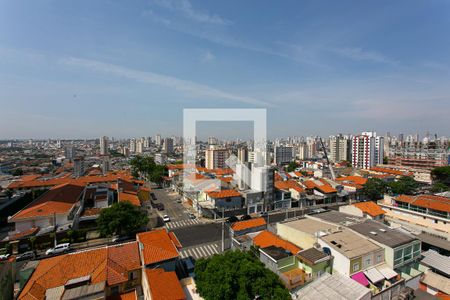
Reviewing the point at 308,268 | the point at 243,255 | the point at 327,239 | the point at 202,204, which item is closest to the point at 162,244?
the point at 243,255

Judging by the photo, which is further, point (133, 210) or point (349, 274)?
point (133, 210)

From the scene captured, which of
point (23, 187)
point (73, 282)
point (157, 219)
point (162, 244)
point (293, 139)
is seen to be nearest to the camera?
point (73, 282)

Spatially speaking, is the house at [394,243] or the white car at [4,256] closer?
the house at [394,243]

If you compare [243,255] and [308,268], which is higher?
[243,255]

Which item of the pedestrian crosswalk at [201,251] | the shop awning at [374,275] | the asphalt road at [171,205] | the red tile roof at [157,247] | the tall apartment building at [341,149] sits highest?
the tall apartment building at [341,149]

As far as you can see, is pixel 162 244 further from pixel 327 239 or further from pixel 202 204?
pixel 202 204

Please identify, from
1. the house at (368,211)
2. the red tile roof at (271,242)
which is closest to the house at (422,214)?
the house at (368,211)

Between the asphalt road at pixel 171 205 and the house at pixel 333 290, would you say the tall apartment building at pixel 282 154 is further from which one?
the house at pixel 333 290
